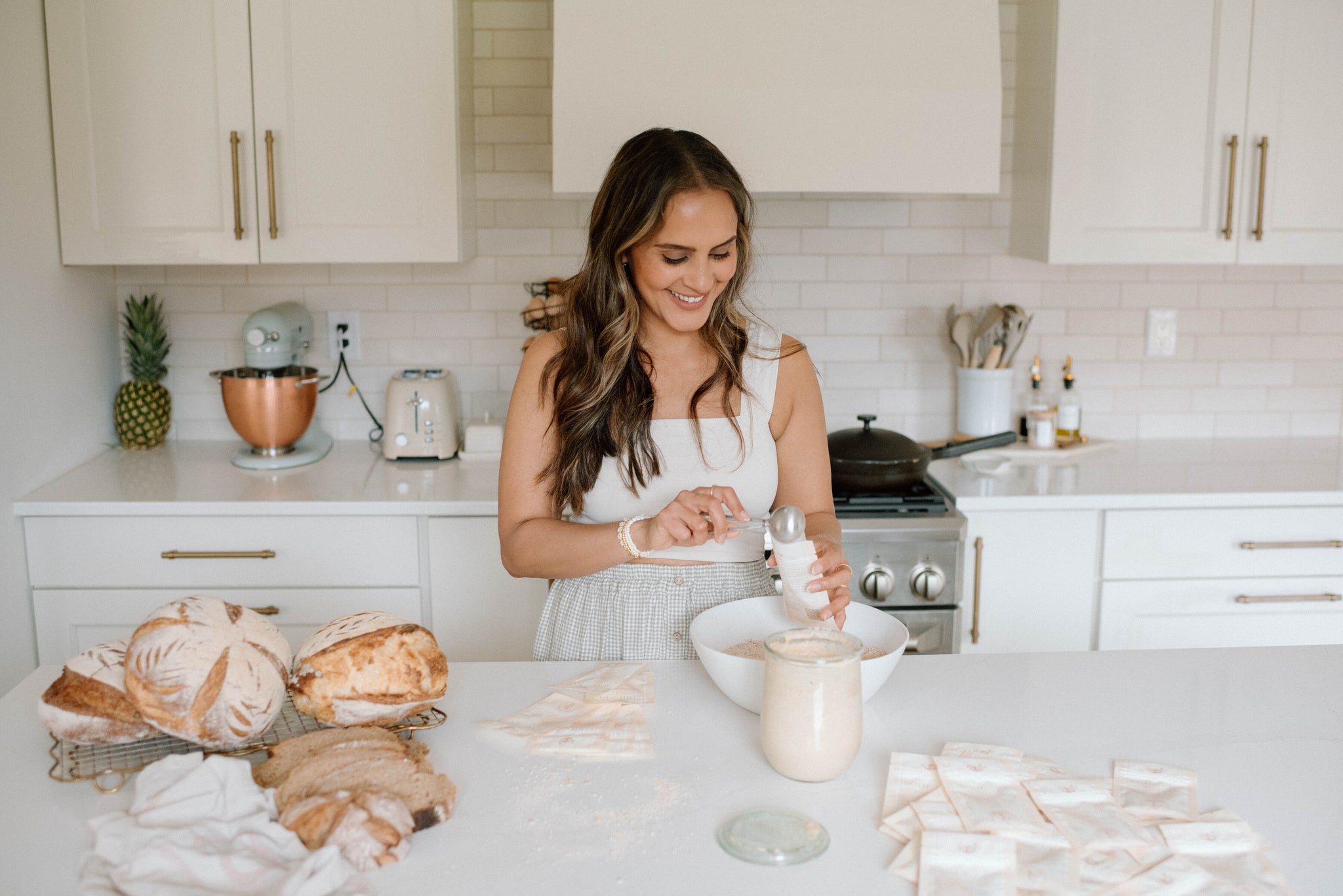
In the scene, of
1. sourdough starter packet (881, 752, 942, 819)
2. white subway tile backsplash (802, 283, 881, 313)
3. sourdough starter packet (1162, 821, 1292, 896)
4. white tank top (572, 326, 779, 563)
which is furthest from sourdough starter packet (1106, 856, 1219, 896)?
white subway tile backsplash (802, 283, 881, 313)

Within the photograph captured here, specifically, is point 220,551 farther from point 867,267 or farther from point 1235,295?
point 1235,295

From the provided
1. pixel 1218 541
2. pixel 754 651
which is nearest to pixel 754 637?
pixel 754 651

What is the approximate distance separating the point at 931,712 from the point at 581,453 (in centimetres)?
72

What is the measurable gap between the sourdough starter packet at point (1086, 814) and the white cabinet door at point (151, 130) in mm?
2292

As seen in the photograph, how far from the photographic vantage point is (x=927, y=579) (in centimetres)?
260

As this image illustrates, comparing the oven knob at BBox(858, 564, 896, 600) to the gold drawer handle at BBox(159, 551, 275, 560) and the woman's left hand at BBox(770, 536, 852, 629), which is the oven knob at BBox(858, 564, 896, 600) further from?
Result: the gold drawer handle at BBox(159, 551, 275, 560)

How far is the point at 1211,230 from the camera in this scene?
283 cm

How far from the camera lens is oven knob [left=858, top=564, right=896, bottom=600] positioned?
2594mm

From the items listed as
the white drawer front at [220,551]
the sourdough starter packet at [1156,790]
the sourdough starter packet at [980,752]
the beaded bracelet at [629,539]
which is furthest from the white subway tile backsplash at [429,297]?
the sourdough starter packet at [1156,790]

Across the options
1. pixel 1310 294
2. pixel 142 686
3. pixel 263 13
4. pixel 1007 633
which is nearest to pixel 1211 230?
pixel 1310 294

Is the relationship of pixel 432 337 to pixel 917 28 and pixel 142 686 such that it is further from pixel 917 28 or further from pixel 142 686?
pixel 142 686

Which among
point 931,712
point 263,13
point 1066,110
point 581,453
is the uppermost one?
point 263,13

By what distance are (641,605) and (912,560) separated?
99 centimetres

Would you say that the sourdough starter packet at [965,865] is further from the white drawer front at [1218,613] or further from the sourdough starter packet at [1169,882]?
the white drawer front at [1218,613]
